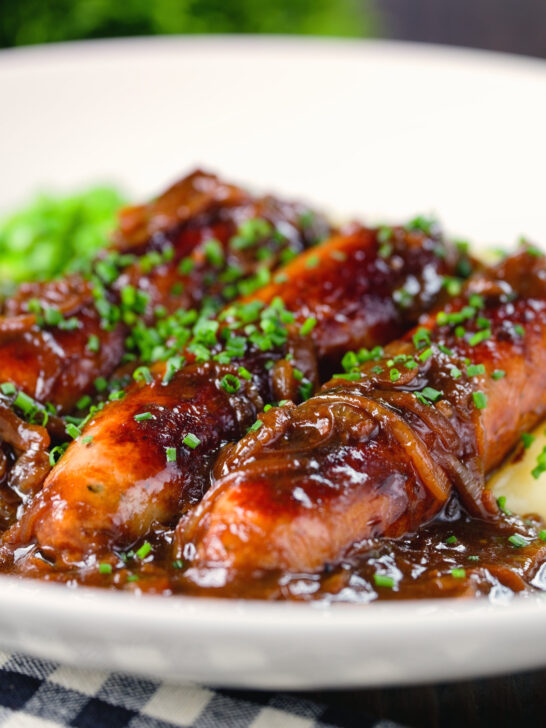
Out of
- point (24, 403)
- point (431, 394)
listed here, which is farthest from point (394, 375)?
point (24, 403)

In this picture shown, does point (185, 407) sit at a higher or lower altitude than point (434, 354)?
lower

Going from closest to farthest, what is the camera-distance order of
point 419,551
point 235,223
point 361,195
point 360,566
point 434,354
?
point 360,566 < point 419,551 < point 434,354 < point 235,223 < point 361,195

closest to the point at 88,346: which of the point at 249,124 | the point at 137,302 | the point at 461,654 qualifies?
the point at 137,302

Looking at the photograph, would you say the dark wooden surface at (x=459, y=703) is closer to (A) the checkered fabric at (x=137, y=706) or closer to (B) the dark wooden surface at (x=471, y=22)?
(A) the checkered fabric at (x=137, y=706)

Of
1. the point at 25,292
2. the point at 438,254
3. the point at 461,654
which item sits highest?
the point at 438,254

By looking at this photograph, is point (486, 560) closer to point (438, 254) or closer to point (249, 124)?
point (438, 254)

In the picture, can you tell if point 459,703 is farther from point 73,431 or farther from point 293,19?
point 293,19

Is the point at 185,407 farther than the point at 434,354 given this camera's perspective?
No

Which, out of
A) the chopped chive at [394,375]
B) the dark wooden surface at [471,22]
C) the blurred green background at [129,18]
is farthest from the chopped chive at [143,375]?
the dark wooden surface at [471,22]
